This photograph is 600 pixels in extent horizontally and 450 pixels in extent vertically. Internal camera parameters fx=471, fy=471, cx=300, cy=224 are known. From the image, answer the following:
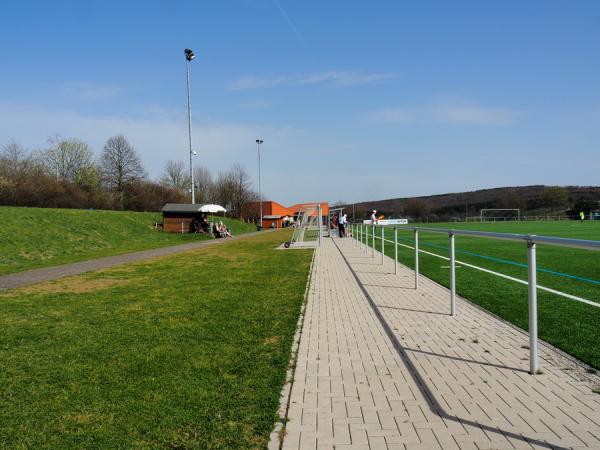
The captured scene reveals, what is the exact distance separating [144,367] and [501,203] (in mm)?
118432

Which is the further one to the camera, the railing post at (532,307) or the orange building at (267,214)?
the orange building at (267,214)

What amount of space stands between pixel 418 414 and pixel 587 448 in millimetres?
991

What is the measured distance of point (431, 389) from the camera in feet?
12.2

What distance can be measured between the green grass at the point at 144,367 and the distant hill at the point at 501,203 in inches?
2964

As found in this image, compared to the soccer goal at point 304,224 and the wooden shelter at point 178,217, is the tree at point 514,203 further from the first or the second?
the soccer goal at point 304,224

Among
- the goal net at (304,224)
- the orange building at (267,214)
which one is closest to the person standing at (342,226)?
the goal net at (304,224)

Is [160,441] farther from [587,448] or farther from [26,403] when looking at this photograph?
[587,448]

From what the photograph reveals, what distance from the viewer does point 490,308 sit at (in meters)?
6.98

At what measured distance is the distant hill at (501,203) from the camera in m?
95.3

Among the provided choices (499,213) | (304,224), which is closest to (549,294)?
(304,224)

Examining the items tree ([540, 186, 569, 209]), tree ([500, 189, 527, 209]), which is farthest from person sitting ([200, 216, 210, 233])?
tree ([540, 186, 569, 209])

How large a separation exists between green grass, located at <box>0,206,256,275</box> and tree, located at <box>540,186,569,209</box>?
91086 mm

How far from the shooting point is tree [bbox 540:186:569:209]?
335 ft

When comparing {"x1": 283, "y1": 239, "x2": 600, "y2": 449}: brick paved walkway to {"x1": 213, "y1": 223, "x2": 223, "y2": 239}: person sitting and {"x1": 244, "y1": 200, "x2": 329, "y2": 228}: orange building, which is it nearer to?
{"x1": 213, "y1": 223, "x2": 223, "y2": 239}: person sitting
